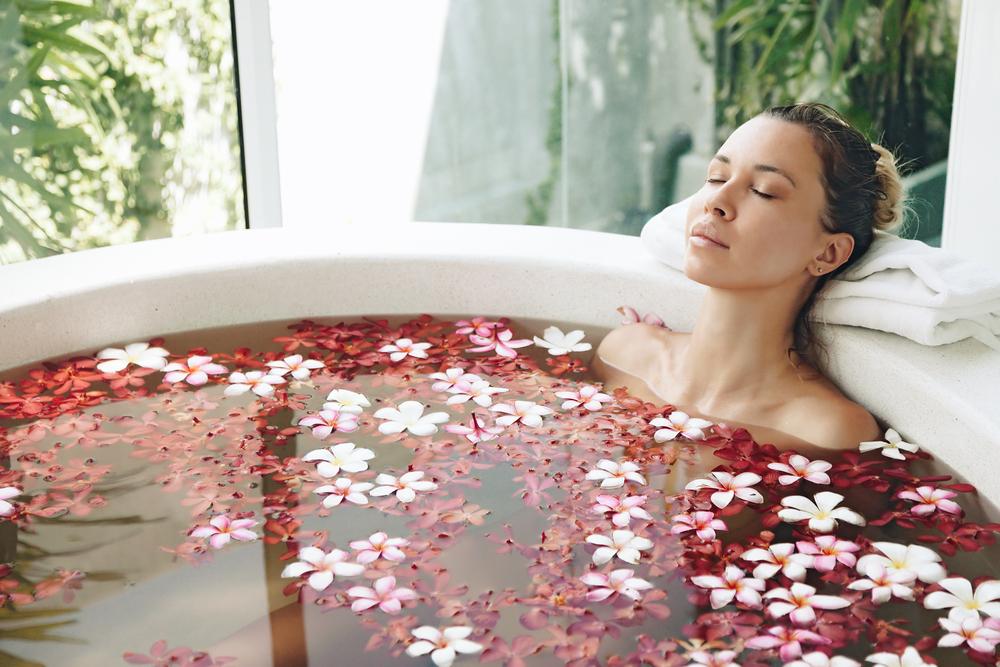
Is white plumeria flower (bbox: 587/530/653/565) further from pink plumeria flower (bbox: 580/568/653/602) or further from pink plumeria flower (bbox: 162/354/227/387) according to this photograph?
pink plumeria flower (bbox: 162/354/227/387)

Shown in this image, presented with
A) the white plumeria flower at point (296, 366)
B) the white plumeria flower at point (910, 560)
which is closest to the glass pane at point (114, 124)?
the white plumeria flower at point (296, 366)

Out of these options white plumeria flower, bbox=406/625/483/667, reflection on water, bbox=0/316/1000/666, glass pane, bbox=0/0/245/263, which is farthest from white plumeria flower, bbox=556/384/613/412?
glass pane, bbox=0/0/245/263

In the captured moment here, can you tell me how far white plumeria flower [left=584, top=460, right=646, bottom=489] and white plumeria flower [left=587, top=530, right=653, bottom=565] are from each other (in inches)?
5.5

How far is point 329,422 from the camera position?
196 cm

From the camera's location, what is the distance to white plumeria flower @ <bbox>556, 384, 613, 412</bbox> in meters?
2.03

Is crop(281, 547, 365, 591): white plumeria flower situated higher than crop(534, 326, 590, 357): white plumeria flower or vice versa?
crop(534, 326, 590, 357): white plumeria flower

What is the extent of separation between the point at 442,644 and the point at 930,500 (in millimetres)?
742

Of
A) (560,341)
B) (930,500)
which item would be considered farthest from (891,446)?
(560,341)

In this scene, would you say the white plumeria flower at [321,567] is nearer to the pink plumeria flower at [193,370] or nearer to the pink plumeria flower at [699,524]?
the pink plumeria flower at [699,524]

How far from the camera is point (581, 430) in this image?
1939mm

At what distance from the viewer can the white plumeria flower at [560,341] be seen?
87.5 inches

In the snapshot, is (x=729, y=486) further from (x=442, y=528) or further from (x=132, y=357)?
(x=132, y=357)

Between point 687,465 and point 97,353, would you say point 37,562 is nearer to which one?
point 97,353

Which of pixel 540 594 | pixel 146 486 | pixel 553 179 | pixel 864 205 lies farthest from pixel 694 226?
pixel 553 179
